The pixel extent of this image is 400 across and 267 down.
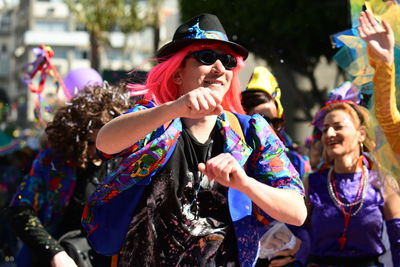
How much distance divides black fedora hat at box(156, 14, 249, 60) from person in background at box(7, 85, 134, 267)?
1420mm

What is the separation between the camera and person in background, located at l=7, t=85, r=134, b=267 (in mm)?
3869

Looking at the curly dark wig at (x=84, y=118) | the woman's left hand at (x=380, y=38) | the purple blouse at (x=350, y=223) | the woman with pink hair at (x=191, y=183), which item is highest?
the woman's left hand at (x=380, y=38)

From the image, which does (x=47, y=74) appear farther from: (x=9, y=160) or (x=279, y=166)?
(x=9, y=160)

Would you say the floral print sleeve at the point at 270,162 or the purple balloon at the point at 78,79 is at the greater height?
the floral print sleeve at the point at 270,162

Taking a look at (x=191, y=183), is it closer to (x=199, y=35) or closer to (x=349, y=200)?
(x=199, y=35)

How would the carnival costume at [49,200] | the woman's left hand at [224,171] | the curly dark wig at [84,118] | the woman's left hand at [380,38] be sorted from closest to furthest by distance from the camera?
the woman's left hand at [224,171]
the woman's left hand at [380,38]
the carnival costume at [49,200]
the curly dark wig at [84,118]

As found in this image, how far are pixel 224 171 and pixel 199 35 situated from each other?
70cm

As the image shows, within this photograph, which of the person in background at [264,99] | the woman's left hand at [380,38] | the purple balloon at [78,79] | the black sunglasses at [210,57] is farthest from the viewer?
the purple balloon at [78,79]

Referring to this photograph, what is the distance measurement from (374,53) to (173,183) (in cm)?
127

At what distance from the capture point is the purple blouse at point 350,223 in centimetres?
409

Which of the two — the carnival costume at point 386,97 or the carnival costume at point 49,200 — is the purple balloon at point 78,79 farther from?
the carnival costume at point 386,97

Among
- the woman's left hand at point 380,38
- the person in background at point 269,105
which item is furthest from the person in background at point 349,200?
the woman's left hand at point 380,38

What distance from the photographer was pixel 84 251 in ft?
12.5

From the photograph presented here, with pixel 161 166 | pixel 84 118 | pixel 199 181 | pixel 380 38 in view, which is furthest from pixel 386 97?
pixel 84 118
